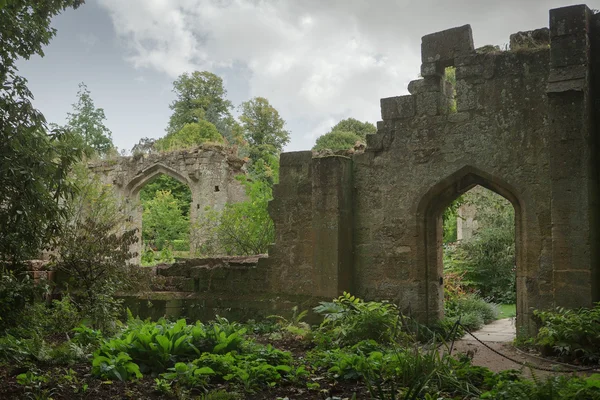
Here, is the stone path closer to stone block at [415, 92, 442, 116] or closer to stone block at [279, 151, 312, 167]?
stone block at [415, 92, 442, 116]

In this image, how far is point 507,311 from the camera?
44.9ft

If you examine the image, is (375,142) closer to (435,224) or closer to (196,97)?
(435,224)

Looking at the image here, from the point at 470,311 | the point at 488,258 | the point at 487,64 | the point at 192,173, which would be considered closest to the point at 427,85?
the point at 487,64

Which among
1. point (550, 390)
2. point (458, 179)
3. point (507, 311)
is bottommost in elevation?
point (507, 311)

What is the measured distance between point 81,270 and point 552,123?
22.5 feet

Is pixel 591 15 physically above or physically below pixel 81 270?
above

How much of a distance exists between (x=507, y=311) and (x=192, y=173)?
35.1 feet

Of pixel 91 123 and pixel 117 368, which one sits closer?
pixel 117 368

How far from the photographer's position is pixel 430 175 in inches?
349

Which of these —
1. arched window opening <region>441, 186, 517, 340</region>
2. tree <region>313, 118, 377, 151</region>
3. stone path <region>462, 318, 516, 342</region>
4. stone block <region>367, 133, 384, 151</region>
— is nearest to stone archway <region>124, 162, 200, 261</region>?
arched window opening <region>441, 186, 517, 340</region>

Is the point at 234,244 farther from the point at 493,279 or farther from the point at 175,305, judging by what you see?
the point at 493,279

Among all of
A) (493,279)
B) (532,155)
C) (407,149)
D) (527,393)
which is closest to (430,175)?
(407,149)

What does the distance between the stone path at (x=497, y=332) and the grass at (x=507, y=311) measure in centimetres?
84

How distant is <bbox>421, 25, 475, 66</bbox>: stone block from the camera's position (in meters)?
8.67
